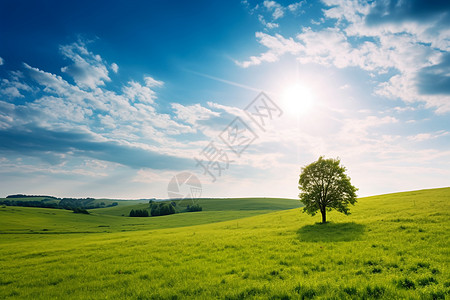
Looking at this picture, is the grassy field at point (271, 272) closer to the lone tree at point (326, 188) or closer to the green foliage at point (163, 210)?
the lone tree at point (326, 188)

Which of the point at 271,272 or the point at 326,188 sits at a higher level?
the point at 326,188

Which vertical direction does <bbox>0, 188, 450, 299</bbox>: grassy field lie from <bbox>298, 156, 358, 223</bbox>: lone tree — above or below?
below

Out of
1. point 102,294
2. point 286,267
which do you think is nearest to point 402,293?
point 286,267

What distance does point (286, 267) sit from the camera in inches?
446

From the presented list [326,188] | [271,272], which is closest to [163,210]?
[326,188]

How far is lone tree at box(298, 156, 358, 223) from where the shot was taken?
86.1 ft

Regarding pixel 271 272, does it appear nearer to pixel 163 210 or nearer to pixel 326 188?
pixel 326 188

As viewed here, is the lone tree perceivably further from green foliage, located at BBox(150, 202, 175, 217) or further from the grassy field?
green foliage, located at BBox(150, 202, 175, 217)

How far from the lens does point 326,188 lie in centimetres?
2691

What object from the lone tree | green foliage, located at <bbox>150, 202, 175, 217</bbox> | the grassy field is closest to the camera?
the grassy field

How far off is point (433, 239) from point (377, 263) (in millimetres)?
6351

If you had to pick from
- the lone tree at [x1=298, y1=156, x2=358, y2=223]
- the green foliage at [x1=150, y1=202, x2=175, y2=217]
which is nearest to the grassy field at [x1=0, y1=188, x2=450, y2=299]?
the lone tree at [x1=298, y1=156, x2=358, y2=223]

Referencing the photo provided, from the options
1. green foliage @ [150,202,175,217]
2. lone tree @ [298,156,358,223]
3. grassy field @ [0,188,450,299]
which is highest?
lone tree @ [298,156,358,223]

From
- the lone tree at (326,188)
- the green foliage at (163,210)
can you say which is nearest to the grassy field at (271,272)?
the lone tree at (326,188)
